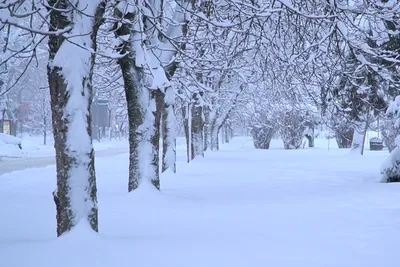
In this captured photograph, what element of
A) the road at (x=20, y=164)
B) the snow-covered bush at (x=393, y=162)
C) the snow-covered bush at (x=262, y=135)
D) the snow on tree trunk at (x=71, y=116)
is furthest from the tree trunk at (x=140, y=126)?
the snow-covered bush at (x=262, y=135)

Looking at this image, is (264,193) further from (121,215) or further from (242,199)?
(121,215)

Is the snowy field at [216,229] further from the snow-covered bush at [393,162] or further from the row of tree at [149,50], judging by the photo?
the snow-covered bush at [393,162]

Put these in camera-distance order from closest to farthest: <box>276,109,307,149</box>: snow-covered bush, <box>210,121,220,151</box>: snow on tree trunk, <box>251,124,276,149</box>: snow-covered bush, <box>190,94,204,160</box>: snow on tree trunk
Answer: <box>190,94,204,160</box>: snow on tree trunk, <box>210,121,220,151</box>: snow on tree trunk, <box>276,109,307,149</box>: snow-covered bush, <box>251,124,276,149</box>: snow-covered bush

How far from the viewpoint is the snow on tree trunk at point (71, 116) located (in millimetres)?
4422

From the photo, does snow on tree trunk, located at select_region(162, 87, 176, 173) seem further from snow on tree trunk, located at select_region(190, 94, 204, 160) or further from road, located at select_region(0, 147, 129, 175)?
road, located at select_region(0, 147, 129, 175)

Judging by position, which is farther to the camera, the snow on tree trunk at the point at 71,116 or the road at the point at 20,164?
the road at the point at 20,164

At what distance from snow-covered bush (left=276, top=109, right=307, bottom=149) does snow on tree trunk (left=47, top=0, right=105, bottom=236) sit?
31.3 m

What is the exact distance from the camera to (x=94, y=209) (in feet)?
15.1

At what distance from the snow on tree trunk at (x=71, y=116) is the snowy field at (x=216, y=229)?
0.28m

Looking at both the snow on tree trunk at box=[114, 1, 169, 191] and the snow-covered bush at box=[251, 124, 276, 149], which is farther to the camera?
the snow-covered bush at box=[251, 124, 276, 149]

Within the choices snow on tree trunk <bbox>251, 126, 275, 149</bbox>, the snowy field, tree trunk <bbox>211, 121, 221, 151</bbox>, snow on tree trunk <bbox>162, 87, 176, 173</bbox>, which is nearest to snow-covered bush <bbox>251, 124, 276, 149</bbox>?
snow on tree trunk <bbox>251, 126, 275, 149</bbox>

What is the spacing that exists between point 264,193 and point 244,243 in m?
5.14

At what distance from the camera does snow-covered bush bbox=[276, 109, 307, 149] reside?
36059 millimetres

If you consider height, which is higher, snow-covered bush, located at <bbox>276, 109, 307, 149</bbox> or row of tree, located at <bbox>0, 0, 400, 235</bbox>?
row of tree, located at <bbox>0, 0, 400, 235</bbox>
